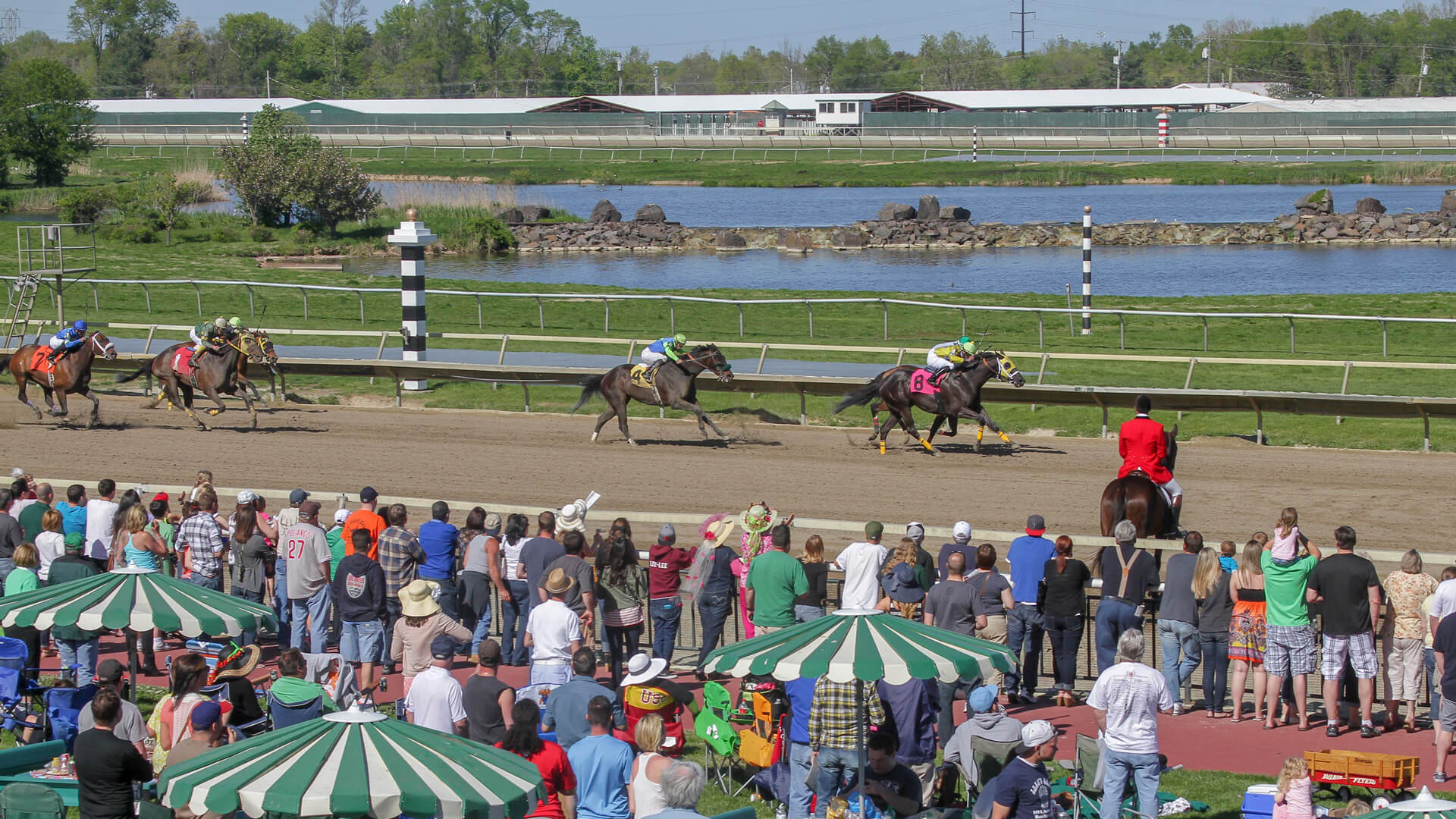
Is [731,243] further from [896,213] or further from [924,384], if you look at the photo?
[924,384]

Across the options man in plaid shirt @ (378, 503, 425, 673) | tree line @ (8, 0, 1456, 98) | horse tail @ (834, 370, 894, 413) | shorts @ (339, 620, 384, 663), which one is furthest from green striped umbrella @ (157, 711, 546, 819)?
tree line @ (8, 0, 1456, 98)

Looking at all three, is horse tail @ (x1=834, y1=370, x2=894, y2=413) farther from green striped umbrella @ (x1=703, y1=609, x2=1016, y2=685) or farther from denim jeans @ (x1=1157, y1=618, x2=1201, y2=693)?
green striped umbrella @ (x1=703, y1=609, x2=1016, y2=685)

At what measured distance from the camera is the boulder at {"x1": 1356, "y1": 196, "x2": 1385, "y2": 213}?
39.0 metres

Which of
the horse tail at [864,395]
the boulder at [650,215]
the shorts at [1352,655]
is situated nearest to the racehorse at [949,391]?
the horse tail at [864,395]

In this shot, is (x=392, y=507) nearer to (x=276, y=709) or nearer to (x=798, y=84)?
(x=276, y=709)

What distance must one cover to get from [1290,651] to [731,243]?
3201 centimetres

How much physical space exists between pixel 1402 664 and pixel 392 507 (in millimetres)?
5635

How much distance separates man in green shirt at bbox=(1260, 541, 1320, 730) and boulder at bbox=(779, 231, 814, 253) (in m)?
30.7

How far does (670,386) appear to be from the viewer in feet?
48.8

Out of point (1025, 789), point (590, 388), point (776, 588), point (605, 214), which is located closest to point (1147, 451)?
point (776, 588)

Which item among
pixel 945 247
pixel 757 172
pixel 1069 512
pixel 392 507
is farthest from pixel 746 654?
pixel 757 172

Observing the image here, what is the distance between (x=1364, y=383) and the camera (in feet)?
53.2

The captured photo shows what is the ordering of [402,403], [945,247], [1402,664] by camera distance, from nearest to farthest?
[1402,664] → [402,403] → [945,247]

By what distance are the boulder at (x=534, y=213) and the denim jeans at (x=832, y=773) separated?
119ft
